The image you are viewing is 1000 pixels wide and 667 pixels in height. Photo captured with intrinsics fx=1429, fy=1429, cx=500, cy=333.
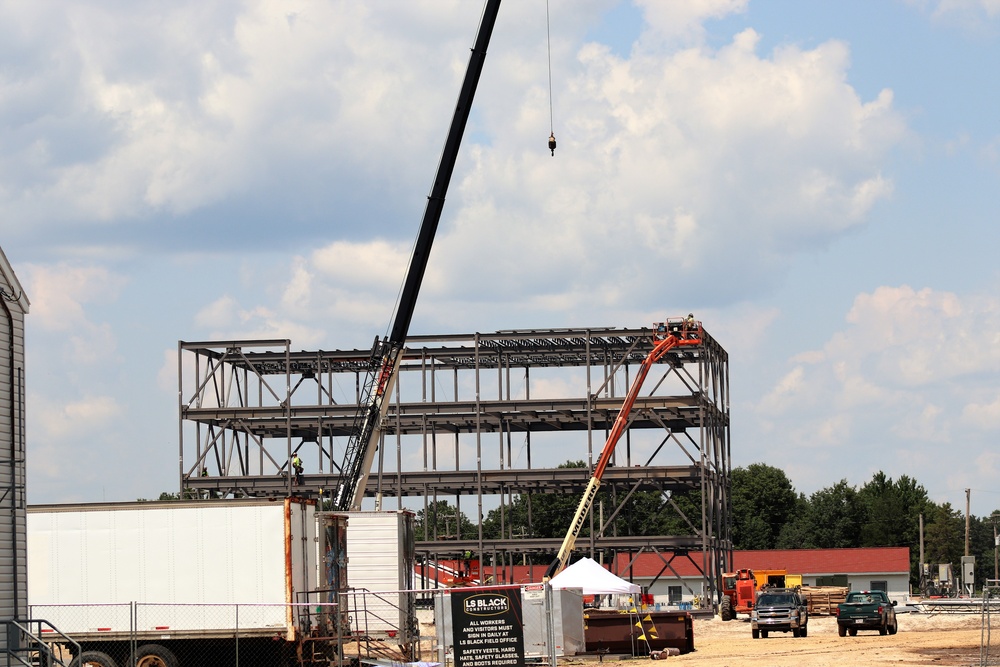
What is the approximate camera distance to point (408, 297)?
134 feet

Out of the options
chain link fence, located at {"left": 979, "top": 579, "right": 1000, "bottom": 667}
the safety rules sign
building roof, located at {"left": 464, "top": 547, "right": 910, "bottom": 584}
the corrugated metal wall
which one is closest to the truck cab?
chain link fence, located at {"left": 979, "top": 579, "right": 1000, "bottom": 667}

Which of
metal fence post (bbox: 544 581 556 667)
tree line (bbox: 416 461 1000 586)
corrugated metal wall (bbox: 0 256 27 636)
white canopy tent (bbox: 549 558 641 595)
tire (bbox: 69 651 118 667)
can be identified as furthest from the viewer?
tree line (bbox: 416 461 1000 586)

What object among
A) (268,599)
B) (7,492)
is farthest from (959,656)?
(7,492)

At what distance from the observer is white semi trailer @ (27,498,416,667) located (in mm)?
28047

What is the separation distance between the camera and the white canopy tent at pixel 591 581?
1522 inches

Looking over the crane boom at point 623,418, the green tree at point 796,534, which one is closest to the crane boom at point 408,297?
the crane boom at point 623,418

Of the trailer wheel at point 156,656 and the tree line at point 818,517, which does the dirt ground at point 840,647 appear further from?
the tree line at point 818,517

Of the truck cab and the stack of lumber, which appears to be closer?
the truck cab

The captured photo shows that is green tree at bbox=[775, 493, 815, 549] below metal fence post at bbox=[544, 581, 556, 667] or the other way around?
below

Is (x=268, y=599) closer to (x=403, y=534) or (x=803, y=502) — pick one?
(x=403, y=534)

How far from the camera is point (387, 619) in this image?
33219 mm

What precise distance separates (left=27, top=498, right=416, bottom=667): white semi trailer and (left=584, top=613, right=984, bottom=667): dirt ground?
31.9 feet

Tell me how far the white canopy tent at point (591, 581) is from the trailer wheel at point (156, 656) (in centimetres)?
1299

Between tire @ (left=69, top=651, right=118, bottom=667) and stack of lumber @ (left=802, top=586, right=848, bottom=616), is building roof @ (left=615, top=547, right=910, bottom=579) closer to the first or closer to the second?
stack of lumber @ (left=802, top=586, right=848, bottom=616)
